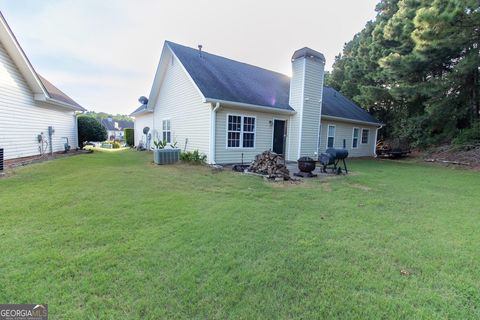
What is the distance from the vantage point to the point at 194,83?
9180 millimetres

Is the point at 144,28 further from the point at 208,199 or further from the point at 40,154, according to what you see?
the point at 208,199

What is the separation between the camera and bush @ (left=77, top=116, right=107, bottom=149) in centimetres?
1469

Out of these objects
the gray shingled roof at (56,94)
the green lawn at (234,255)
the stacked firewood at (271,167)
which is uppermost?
the gray shingled roof at (56,94)

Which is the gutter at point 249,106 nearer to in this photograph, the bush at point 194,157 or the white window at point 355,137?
the bush at point 194,157

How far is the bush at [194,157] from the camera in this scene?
31.2 feet

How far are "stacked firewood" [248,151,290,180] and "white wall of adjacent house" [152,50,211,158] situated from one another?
97.1 inches

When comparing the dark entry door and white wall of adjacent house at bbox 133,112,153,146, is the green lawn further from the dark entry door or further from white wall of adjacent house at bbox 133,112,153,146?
white wall of adjacent house at bbox 133,112,153,146

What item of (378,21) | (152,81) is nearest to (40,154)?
(152,81)

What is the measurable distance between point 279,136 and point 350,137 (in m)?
6.27

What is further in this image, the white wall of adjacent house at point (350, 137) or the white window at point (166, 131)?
the white wall of adjacent house at point (350, 137)

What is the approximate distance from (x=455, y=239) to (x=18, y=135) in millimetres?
13031

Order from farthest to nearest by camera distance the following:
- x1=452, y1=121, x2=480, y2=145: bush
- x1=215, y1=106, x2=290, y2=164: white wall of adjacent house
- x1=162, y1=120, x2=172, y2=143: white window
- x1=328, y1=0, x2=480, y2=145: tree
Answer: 1. x1=162, y1=120, x2=172, y2=143: white window
2. x1=452, y1=121, x2=480, y2=145: bush
3. x1=328, y1=0, x2=480, y2=145: tree
4. x1=215, y1=106, x2=290, y2=164: white wall of adjacent house

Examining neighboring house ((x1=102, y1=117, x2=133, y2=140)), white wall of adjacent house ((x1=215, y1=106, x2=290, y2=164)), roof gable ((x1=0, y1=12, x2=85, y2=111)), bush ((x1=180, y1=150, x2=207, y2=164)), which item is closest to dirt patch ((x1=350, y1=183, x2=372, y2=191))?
white wall of adjacent house ((x1=215, y1=106, x2=290, y2=164))

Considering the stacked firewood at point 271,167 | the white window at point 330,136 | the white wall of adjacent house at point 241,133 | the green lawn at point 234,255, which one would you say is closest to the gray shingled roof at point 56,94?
the white wall of adjacent house at point 241,133
